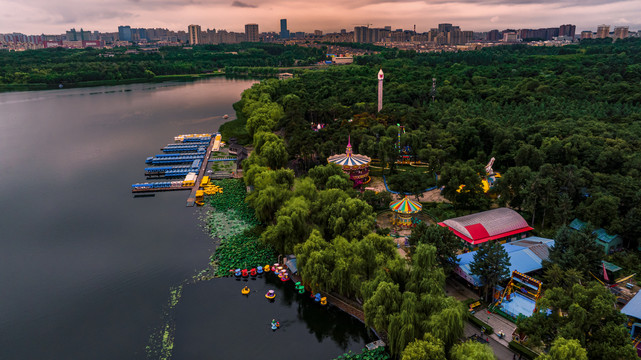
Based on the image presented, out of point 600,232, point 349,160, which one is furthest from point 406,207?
point 600,232

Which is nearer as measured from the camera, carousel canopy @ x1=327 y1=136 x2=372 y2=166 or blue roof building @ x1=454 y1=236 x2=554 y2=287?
blue roof building @ x1=454 y1=236 x2=554 y2=287

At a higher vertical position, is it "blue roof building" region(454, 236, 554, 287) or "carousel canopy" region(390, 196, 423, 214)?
"carousel canopy" region(390, 196, 423, 214)

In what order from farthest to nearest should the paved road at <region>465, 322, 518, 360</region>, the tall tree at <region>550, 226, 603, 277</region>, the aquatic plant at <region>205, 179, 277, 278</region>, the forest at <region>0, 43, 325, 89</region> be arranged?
the forest at <region>0, 43, 325, 89</region>, the aquatic plant at <region>205, 179, 277, 278</region>, the tall tree at <region>550, 226, 603, 277</region>, the paved road at <region>465, 322, 518, 360</region>

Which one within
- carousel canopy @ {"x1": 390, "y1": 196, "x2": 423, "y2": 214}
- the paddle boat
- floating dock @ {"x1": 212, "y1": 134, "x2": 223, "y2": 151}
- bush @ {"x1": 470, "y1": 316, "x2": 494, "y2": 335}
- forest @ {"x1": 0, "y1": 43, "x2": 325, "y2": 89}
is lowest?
the paddle boat

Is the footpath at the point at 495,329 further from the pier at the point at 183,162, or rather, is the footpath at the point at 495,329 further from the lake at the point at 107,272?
the pier at the point at 183,162

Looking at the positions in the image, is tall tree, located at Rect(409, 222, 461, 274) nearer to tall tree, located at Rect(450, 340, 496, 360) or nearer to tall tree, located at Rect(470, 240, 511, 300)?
tall tree, located at Rect(470, 240, 511, 300)

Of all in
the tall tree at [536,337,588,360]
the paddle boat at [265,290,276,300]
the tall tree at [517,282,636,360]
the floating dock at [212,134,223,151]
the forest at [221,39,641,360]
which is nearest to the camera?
the tall tree at [536,337,588,360]

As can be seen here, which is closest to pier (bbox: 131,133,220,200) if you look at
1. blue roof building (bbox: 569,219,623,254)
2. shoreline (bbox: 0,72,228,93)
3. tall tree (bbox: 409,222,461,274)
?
tall tree (bbox: 409,222,461,274)
